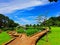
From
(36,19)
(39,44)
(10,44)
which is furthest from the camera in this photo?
(36,19)

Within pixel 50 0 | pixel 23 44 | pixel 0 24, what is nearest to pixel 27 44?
pixel 23 44

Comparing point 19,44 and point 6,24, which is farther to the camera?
point 6,24

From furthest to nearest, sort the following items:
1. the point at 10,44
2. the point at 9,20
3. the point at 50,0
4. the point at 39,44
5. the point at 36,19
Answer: the point at 9,20 < the point at 36,19 < the point at 39,44 < the point at 10,44 < the point at 50,0

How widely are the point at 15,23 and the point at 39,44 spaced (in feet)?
172

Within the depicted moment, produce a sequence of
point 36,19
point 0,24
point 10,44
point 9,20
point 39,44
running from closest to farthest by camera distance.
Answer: point 10,44
point 39,44
point 36,19
point 0,24
point 9,20

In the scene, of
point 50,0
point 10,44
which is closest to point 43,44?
point 10,44

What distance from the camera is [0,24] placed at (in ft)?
211

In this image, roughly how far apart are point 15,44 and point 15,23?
2097 inches

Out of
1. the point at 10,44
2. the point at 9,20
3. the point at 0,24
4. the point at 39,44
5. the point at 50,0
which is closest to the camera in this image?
the point at 50,0

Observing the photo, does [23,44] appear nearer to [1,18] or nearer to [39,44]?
[39,44]

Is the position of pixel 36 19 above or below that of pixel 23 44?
above

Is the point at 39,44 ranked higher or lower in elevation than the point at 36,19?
lower

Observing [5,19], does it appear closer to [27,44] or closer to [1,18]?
[1,18]

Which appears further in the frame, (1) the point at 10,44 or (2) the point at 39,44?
(2) the point at 39,44
